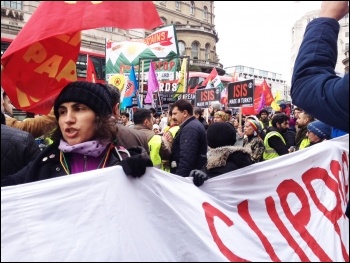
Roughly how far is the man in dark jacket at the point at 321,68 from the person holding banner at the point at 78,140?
0.90 m

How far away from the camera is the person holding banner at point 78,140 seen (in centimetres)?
Result: 202

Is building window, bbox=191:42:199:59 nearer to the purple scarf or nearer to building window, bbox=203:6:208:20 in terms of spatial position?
building window, bbox=203:6:208:20

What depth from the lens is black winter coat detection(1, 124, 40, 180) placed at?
7.77 feet

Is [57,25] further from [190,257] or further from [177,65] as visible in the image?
[177,65]

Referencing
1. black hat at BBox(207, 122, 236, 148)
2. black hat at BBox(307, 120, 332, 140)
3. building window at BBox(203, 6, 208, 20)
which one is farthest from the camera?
building window at BBox(203, 6, 208, 20)

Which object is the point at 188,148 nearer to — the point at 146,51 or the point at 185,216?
the point at 185,216

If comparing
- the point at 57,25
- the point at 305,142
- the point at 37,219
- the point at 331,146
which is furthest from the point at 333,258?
the point at 305,142

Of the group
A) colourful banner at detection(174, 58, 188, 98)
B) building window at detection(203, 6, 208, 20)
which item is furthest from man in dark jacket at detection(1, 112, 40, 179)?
building window at detection(203, 6, 208, 20)

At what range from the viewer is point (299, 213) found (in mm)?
2158

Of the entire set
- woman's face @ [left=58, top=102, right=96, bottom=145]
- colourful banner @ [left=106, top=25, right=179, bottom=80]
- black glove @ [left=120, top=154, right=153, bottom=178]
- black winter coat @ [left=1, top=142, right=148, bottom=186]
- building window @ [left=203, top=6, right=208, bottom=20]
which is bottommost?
black winter coat @ [left=1, top=142, right=148, bottom=186]

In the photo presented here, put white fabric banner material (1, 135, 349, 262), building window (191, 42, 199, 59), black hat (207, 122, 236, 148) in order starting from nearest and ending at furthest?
white fabric banner material (1, 135, 349, 262)
black hat (207, 122, 236, 148)
building window (191, 42, 199, 59)

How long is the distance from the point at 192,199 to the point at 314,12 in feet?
3.14

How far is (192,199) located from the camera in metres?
1.93

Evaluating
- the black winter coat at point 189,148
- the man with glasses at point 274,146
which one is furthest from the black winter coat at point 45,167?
the man with glasses at point 274,146
